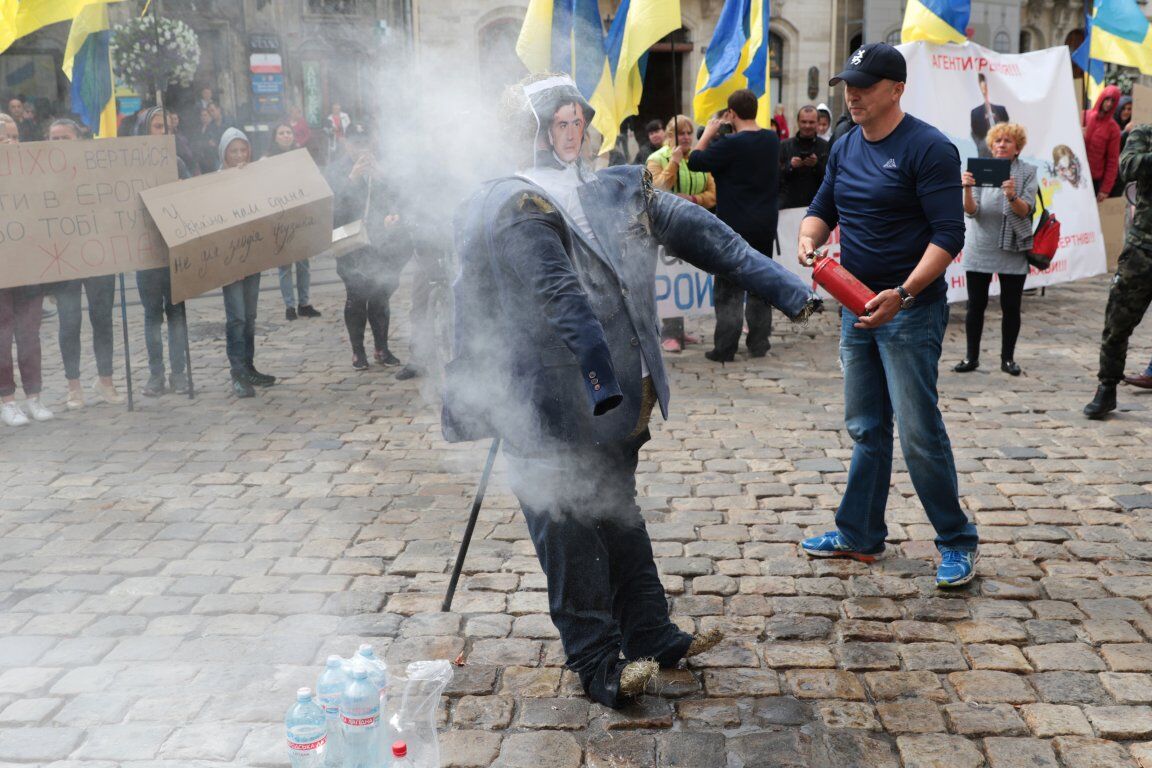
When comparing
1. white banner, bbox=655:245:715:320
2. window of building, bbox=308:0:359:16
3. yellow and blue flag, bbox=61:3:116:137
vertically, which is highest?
window of building, bbox=308:0:359:16

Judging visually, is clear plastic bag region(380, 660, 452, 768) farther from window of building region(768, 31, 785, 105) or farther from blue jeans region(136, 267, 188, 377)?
window of building region(768, 31, 785, 105)

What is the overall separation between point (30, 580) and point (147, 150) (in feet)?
11.4

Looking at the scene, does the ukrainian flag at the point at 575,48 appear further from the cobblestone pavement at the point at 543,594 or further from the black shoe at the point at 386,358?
the cobblestone pavement at the point at 543,594

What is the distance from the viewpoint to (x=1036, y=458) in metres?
5.95

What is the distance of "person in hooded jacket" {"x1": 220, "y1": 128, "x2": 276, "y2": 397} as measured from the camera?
7.66m

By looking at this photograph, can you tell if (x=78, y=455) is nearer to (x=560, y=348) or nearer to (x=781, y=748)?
(x=560, y=348)

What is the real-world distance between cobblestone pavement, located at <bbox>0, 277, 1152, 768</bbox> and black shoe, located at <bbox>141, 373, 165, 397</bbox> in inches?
18.9

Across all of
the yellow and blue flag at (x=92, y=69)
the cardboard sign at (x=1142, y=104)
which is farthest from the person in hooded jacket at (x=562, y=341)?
the cardboard sign at (x=1142, y=104)

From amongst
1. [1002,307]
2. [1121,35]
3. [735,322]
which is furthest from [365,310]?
[1121,35]

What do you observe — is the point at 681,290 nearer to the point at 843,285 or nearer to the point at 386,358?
the point at 386,358

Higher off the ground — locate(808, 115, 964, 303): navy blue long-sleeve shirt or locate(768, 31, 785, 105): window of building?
locate(768, 31, 785, 105): window of building

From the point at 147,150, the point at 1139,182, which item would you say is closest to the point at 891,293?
the point at 1139,182

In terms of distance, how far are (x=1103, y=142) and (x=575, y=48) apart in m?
6.23

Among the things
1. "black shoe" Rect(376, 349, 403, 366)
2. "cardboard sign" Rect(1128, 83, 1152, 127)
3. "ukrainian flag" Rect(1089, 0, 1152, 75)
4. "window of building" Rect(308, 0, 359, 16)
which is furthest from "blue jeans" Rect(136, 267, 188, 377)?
"window of building" Rect(308, 0, 359, 16)
